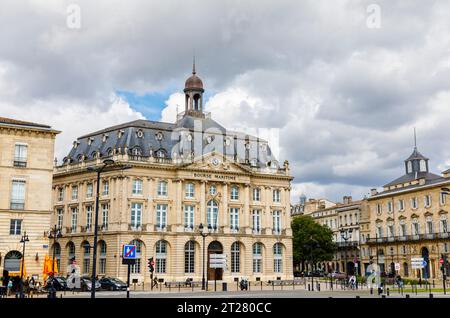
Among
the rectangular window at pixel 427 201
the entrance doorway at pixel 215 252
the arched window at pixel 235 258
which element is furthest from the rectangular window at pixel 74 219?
the rectangular window at pixel 427 201

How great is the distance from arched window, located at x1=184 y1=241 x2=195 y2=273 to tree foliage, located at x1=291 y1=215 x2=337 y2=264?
36685 mm

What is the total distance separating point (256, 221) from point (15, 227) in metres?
36.7

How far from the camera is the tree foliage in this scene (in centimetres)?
10462

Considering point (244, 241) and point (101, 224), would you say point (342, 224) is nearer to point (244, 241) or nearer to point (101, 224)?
point (244, 241)

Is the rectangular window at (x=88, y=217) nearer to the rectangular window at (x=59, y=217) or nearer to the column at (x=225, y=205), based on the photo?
the rectangular window at (x=59, y=217)

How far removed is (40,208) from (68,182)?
25.4 meters

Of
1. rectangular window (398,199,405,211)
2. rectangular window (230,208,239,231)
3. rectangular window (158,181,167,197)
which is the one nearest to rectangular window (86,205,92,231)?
rectangular window (158,181,167,197)

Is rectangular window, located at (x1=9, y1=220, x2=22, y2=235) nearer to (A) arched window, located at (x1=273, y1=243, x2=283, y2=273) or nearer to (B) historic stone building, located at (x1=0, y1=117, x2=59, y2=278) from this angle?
(B) historic stone building, located at (x1=0, y1=117, x2=59, y2=278)

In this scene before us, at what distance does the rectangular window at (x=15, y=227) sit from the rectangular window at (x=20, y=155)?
4920mm

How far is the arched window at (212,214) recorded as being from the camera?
2891 inches
